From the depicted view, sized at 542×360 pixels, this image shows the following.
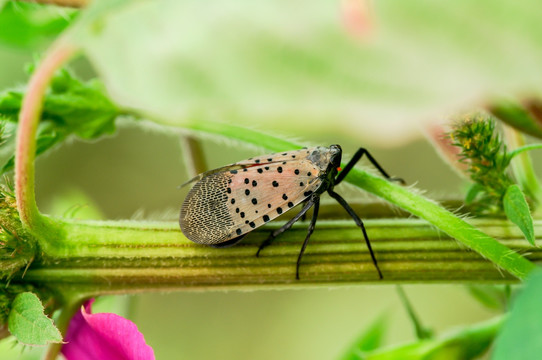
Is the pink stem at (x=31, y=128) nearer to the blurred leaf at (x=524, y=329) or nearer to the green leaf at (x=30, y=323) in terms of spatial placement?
the green leaf at (x=30, y=323)

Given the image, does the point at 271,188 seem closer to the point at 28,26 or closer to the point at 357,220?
the point at 357,220

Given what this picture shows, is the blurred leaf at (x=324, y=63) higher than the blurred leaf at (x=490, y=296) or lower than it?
higher

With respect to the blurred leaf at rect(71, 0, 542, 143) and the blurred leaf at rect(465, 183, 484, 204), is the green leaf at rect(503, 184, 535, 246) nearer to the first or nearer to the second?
the blurred leaf at rect(465, 183, 484, 204)

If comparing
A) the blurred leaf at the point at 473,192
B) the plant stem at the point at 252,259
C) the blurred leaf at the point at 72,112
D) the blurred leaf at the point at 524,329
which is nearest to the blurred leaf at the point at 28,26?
the blurred leaf at the point at 72,112

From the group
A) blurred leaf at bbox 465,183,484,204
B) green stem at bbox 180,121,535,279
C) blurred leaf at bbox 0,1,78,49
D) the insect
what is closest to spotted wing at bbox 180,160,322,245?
the insect

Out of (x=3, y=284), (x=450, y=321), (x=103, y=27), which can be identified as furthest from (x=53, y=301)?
(x=450, y=321)

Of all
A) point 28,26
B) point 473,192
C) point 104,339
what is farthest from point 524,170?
point 28,26

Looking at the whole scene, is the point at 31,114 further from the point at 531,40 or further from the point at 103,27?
the point at 531,40
